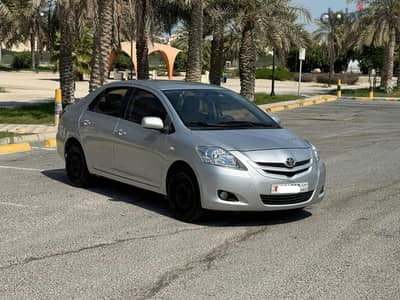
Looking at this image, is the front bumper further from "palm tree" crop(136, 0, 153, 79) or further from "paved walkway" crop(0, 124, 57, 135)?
"palm tree" crop(136, 0, 153, 79)

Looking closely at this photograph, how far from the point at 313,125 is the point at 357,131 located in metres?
2.13

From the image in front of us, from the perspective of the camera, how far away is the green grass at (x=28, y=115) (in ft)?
61.0

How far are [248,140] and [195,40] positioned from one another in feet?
60.1

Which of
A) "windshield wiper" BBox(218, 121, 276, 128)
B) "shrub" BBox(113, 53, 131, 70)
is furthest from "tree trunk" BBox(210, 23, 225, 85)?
"shrub" BBox(113, 53, 131, 70)

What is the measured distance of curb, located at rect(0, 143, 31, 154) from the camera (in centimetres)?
1327

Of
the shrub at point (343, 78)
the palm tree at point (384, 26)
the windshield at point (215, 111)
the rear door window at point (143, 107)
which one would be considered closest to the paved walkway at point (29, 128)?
the rear door window at point (143, 107)

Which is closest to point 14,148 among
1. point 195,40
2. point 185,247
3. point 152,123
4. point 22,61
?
point 152,123

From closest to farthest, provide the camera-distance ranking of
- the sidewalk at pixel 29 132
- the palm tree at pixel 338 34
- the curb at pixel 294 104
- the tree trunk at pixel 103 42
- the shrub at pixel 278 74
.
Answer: the sidewalk at pixel 29 132 < the tree trunk at pixel 103 42 < the curb at pixel 294 104 < the palm tree at pixel 338 34 < the shrub at pixel 278 74

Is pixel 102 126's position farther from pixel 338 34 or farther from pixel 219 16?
pixel 338 34

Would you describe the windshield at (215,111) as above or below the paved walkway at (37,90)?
above

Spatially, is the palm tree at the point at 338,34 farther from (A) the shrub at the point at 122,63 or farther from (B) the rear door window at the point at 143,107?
(B) the rear door window at the point at 143,107

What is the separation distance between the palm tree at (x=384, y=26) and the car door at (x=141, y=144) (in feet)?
118

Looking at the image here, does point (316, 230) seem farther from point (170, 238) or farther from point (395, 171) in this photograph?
point (395, 171)

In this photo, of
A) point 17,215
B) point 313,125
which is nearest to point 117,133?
point 17,215
